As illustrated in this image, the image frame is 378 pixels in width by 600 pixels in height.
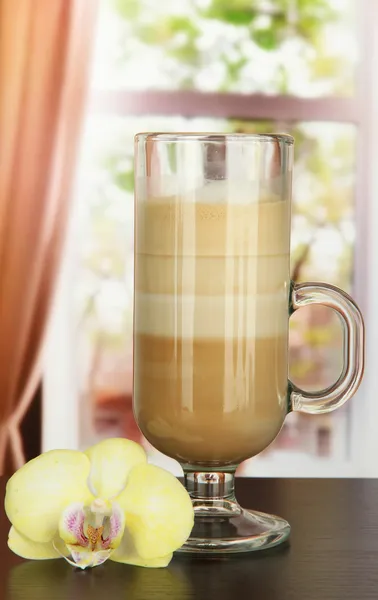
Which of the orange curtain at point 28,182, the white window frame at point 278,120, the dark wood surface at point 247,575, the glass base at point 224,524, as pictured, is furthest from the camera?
the white window frame at point 278,120

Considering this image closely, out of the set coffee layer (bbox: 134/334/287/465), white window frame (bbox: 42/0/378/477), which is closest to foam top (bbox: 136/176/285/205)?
coffee layer (bbox: 134/334/287/465)

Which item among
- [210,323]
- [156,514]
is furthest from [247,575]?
[210,323]

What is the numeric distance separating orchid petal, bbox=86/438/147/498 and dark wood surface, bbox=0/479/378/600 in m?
0.05

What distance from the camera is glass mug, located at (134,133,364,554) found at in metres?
0.78

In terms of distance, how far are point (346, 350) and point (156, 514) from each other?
9.0 inches

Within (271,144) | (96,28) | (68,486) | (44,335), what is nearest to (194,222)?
(271,144)

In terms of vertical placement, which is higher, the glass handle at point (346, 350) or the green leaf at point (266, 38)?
the green leaf at point (266, 38)

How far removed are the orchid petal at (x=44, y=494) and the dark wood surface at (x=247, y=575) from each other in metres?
0.03

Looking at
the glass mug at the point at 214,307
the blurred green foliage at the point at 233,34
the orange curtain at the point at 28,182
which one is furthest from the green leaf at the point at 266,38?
the glass mug at the point at 214,307

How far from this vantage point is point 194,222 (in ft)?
2.57

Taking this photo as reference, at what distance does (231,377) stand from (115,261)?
2053 millimetres

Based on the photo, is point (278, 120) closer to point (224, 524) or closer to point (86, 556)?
point (224, 524)

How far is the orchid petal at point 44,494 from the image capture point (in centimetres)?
72

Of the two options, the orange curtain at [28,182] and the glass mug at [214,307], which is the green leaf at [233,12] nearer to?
the orange curtain at [28,182]
